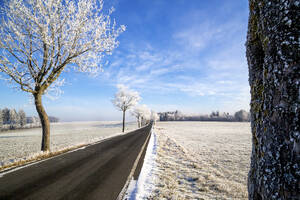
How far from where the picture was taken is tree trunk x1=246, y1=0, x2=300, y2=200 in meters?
1.24

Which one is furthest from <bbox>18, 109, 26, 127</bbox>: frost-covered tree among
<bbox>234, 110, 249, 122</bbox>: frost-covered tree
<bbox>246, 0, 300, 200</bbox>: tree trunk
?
<bbox>234, 110, 249, 122</bbox>: frost-covered tree

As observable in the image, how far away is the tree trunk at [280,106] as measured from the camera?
124cm

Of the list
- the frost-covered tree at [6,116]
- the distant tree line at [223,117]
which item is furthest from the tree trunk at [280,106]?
the distant tree line at [223,117]

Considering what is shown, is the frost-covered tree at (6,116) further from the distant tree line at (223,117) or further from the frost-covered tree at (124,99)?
the distant tree line at (223,117)

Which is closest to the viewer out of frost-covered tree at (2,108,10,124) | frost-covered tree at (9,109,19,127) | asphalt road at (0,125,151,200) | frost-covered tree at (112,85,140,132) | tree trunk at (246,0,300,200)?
tree trunk at (246,0,300,200)

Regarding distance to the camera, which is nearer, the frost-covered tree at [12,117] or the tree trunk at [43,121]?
the tree trunk at [43,121]

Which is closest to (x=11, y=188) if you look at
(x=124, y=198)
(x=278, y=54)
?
(x=124, y=198)

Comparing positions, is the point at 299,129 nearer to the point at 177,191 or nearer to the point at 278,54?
the point at 278,54

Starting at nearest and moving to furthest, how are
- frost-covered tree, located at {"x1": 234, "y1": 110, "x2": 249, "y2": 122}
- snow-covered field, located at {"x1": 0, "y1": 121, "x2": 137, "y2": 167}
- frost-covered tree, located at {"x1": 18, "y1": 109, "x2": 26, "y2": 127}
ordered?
snow-covered field, located at {"x1": 0, "y1": 121, "x2": 137, "y2": 167}, frost-covered tree, located at {"x1": 18, "y1": 109, "x2": 26, "y2": 127}, frost-covered tree, located at {"x1": 234, "y1": 110, "x2": 249, "y2": 122}

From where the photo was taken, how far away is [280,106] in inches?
54.3

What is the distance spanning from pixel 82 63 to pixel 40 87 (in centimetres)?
302

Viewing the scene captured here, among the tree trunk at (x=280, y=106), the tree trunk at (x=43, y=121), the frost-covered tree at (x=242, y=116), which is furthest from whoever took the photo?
the frost-covered tree at (x=242, y=116)

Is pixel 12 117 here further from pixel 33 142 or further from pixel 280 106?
pixel 280 106

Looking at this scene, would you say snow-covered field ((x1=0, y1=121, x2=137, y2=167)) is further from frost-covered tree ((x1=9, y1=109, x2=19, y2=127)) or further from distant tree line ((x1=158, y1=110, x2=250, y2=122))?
distant tree line ((x1=158, y1=110, x2=250, y2=122))
